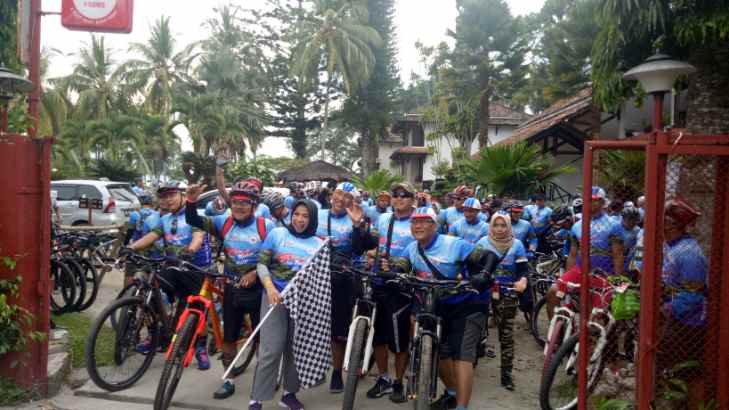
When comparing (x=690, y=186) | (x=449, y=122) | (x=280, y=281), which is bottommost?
(x=280, y=281)

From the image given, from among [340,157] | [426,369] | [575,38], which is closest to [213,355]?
[426,369]

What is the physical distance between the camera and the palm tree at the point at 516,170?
492 inches

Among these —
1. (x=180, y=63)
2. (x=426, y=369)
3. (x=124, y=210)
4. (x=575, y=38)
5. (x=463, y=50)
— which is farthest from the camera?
(x=180, y=63)

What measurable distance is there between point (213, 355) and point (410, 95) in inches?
2151

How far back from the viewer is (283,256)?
16.2 feet

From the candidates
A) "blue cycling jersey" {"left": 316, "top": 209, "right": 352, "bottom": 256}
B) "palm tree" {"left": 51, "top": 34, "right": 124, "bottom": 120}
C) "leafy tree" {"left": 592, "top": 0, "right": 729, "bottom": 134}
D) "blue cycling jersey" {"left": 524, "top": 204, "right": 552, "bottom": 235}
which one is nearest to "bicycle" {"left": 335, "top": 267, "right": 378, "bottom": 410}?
"blue cycling jersey" {"left": 316, "top": 209, "right": 352, "bottom": 256}

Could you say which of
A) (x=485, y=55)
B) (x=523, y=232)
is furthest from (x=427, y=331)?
(x=485, y=55)

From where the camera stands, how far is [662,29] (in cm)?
648

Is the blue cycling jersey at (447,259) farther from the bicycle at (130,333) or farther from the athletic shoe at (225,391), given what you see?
the bicycle at (130,333)

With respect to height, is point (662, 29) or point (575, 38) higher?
point (575, 38)

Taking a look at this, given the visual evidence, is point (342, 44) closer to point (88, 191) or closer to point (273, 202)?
point (88, 191)

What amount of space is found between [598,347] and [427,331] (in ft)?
4.53

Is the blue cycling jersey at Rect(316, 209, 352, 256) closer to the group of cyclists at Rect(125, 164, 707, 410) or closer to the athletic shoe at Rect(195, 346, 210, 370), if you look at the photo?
the group of cyclists at Rect(125, 164, 707, 410)

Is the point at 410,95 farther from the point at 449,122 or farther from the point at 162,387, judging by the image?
the point at 162,387
